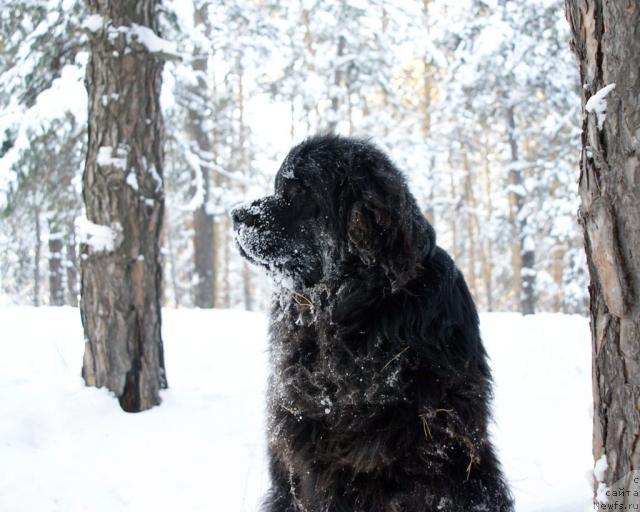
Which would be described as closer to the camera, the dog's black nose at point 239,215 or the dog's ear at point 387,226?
the dog's ear at point 387,226

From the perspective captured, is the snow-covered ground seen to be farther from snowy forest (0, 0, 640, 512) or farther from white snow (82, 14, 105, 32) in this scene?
white snow (82, 14, 105, 32)

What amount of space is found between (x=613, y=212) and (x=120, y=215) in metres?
3.88

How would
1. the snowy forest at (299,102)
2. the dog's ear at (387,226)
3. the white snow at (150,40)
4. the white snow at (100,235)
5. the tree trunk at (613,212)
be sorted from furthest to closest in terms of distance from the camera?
1. the snowy forest at (299,102)
2. the white snow at (150,40)
3. the white snow at (100,235)
4. the dog's ear at (387,226)
5. the tree trunk at (613,212)

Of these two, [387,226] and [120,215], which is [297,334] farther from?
[120,215]

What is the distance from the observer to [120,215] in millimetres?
4840

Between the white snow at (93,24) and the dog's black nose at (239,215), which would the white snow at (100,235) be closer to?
the white snow at (93,24)

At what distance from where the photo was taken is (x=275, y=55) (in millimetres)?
14164

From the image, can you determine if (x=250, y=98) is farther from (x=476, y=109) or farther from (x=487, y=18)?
(x=487, y=18)

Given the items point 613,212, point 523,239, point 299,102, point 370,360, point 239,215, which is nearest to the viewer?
point 613,212

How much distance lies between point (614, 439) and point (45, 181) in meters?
6.39

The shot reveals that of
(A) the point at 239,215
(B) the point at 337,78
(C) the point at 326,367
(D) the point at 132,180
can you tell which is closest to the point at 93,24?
(D) the point at 132,180

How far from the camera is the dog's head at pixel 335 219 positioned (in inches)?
106

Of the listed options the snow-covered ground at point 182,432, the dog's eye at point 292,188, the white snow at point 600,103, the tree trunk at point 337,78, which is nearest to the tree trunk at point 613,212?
the white snow at point 600,103

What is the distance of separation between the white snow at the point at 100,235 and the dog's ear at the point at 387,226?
2684 mm
